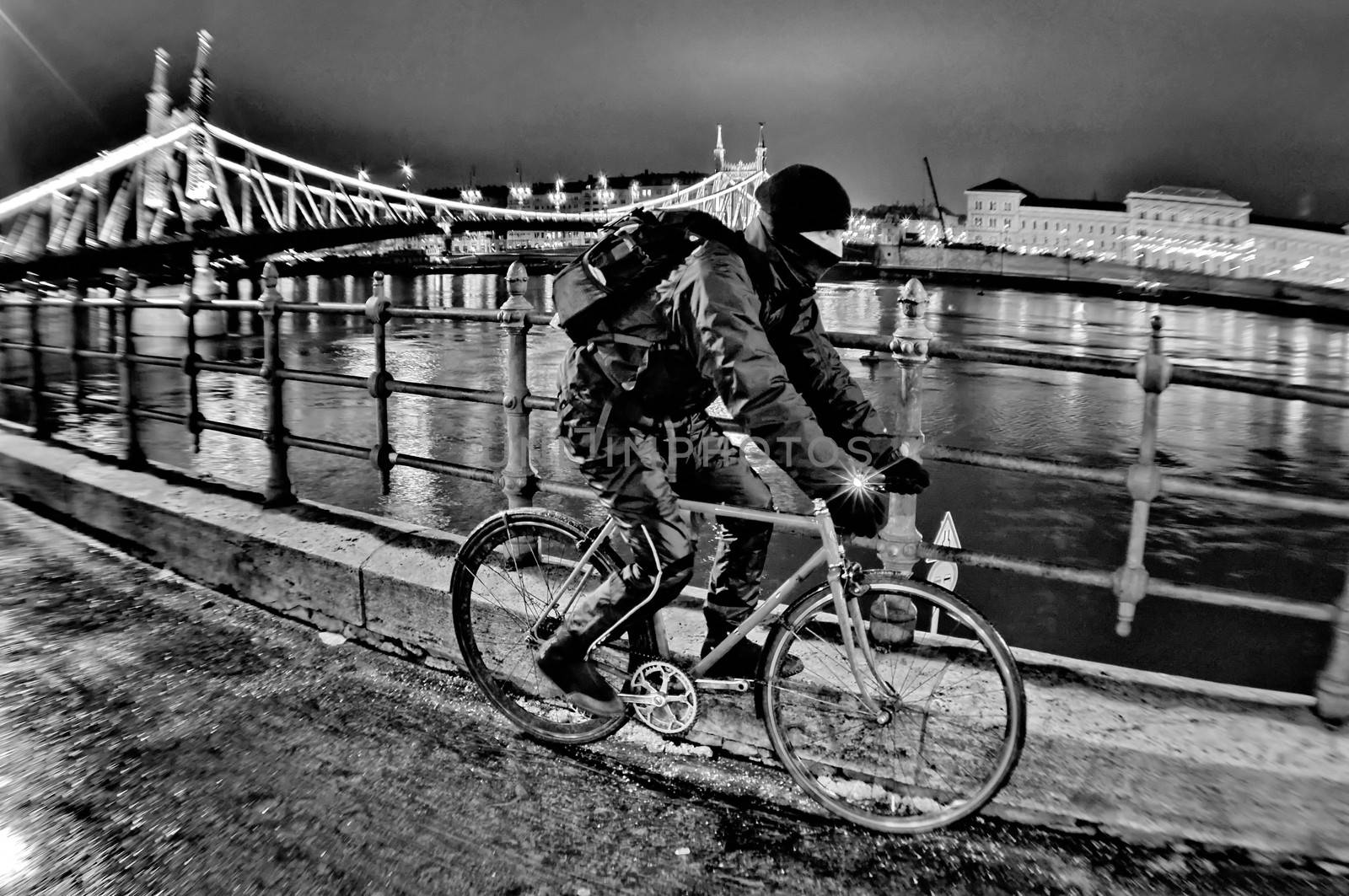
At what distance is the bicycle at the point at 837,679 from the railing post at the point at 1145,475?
63cm

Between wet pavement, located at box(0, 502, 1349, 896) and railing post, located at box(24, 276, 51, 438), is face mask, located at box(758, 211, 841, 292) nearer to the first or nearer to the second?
wet pavement, located at box(0, 502, 1349, 896)

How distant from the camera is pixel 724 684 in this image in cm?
278

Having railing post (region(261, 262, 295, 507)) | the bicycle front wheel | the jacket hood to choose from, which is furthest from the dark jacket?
railing post (region(261, 262, 295, 507))

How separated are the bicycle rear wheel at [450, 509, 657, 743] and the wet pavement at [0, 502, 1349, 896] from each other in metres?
0.11

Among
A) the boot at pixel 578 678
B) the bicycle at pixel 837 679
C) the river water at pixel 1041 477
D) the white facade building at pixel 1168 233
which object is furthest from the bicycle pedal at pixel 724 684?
the white facade building at pixel 1168 233

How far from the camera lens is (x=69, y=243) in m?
41.4

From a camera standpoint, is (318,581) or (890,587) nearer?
(890,587)

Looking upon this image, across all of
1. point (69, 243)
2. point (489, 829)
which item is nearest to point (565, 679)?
point (489, 829)

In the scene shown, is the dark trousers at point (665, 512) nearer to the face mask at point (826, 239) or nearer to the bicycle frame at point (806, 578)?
the bicycle frame at point (806, 578)

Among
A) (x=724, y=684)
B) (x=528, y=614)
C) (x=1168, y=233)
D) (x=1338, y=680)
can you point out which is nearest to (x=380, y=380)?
(x=528, y=614)

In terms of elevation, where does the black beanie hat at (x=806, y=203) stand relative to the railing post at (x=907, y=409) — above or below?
above

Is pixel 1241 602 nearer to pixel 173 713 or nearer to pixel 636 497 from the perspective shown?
pixel 636 497

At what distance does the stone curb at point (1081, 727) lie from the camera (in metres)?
2.55

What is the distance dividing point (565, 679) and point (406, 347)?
1963cm
